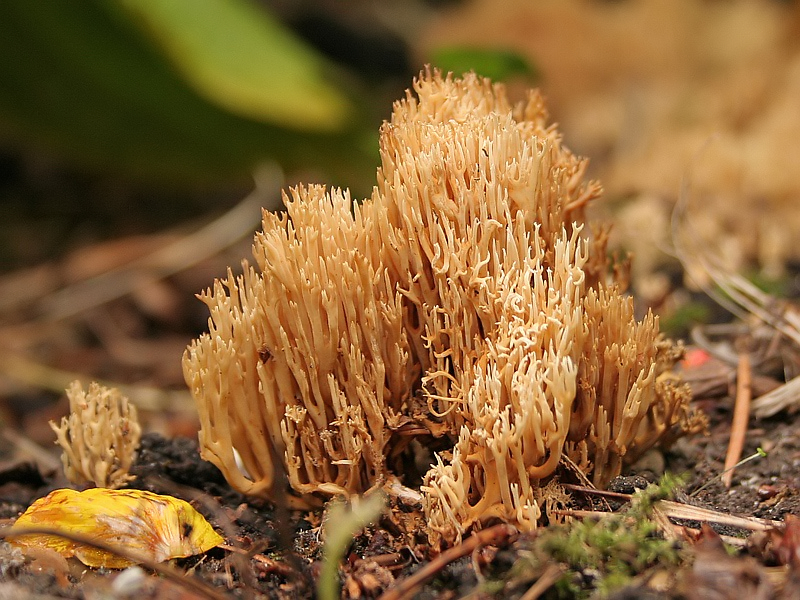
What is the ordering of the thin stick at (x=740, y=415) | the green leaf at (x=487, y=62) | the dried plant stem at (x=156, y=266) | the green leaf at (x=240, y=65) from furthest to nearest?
the green leaf at (x=240, y=65) < the dried plant stem at (x=156, y=266) < the green leaf at (x=487, y=62) < the thin stick at (x=740, y=415)

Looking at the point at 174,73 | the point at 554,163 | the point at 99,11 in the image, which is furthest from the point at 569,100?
the point at 554,163

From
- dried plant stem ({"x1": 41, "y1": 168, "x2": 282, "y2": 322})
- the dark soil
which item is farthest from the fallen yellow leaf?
dried plant stem ({"x1": 41, "y1": 168, "x2": 282, "y2": 322})

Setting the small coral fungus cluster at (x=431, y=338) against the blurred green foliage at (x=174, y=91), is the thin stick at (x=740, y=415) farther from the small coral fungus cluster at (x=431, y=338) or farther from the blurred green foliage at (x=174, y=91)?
the blurred green foliage at (x=174, y=91)

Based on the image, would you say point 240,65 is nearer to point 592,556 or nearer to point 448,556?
point 448,556

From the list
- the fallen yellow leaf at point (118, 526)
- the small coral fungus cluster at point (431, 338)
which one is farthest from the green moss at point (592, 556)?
the fallen yellow leaf at point (118, 526)

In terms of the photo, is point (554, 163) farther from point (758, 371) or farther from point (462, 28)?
point (462, 28)

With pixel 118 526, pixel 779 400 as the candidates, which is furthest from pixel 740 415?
pixel 118 526
